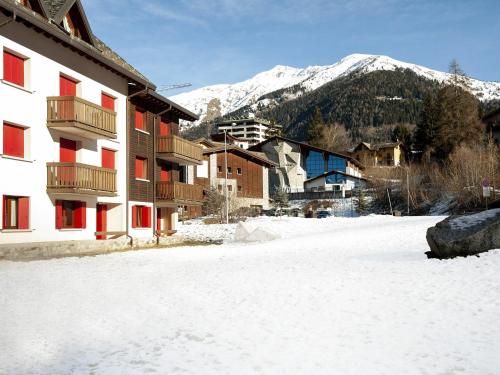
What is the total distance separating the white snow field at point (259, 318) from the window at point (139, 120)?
47.3 feet

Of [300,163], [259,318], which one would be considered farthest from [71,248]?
[300,163]

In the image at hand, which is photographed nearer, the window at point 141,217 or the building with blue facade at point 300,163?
the window at point 141,217

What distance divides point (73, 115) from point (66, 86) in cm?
236

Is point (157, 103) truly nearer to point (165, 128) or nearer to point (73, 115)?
point (165, 128)

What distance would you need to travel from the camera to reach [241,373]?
6402 mm

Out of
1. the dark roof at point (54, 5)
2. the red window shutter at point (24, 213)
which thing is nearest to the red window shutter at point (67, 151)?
the red window shutter at point (24, 213)

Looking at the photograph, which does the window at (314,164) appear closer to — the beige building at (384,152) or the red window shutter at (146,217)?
the beige building at (384,152)

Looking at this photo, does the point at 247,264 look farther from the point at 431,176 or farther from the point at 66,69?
the point at 431,176

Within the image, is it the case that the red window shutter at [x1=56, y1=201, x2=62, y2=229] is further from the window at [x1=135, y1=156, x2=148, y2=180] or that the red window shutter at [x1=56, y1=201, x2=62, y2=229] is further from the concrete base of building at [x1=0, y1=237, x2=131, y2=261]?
the window at [x1=135, y1=156, x2=148, y2=180]

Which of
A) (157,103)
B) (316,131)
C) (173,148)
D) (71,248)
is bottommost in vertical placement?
(71,248)

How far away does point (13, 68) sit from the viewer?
771 inches

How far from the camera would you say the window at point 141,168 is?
29.0 m

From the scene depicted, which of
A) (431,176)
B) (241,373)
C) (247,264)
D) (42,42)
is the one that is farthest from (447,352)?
(431,176)

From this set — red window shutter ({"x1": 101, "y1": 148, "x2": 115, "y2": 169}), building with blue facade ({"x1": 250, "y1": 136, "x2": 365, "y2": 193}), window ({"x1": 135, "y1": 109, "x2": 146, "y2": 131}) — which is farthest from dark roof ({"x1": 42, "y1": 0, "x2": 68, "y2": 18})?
building with blue facade ({"x1": 250, "y1": 136, "x2": 365, "y2": 193})
